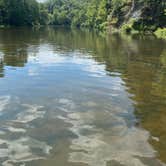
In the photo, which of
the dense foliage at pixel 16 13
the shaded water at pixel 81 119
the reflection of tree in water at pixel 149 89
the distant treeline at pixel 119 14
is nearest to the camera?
the shaded water at pixel 81 119

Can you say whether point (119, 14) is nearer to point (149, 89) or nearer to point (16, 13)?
point (16, 13)

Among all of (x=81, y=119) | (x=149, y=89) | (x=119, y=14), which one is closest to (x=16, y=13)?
(x=119, y=14)

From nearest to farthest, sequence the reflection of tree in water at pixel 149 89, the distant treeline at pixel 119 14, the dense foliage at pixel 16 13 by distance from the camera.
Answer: the reflection of tree in water at pixel 149 89
the distant treeline at pixel 119 14
the dense foliage at pixel 16 13

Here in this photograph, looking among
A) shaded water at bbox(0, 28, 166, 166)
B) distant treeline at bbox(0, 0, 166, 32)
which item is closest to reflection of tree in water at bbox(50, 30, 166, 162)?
shaded water at bbox(0, 28, 166, 166)

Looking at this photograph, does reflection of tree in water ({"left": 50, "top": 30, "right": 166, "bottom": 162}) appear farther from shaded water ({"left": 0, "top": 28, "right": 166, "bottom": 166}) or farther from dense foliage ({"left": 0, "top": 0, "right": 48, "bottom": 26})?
dense foliage ({"left": 0, "top": 0, "right": 48, "bottom": 26})

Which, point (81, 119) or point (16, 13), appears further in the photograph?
point (16, 13)

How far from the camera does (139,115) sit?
10.6 m

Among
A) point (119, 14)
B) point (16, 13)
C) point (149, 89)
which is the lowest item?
point (149, 89)

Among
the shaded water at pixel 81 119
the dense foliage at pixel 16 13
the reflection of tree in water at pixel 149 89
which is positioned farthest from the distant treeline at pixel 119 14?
the shaded water at pixel 81 119

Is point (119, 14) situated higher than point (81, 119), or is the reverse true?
point (119, 14)

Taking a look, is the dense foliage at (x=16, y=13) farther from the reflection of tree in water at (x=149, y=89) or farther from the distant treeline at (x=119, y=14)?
the reflection of tree in water at (x=149, y=89)

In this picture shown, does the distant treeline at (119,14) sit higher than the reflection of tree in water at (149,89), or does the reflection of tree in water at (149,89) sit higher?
the distant treeline at (119,14)

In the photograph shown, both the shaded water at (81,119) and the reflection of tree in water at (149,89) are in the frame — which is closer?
the shaded water at (81,119)

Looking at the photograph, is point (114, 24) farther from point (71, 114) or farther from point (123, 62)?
point (71, 114)
